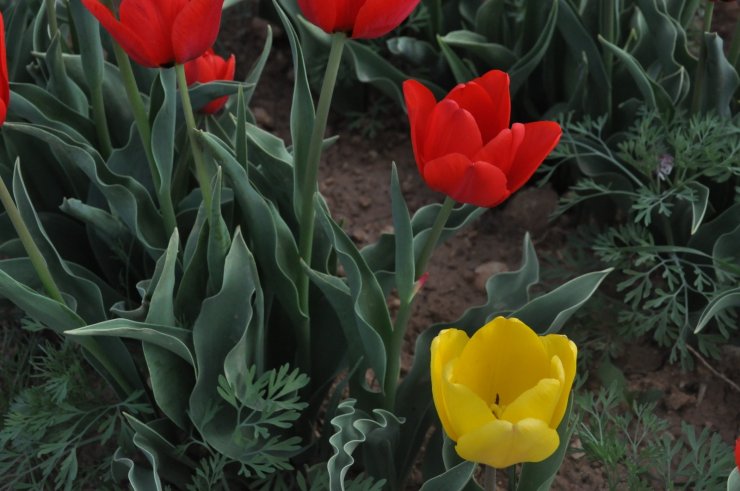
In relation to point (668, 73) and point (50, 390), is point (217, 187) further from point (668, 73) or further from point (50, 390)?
point (668, 73)

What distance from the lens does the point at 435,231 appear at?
1.27m

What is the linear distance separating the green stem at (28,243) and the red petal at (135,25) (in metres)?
0.22

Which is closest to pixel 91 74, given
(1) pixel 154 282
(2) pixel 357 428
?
(1) pixel 154 282

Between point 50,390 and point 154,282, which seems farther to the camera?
point 50,390

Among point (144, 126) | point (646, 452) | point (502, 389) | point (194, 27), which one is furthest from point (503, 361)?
point (144, 126)

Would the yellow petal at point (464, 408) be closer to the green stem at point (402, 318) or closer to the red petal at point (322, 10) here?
the green stem at point (402, 318)

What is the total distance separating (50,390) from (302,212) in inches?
18.6

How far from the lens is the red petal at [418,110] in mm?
1156

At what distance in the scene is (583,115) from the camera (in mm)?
2062

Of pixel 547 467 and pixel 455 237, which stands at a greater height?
pixel 547 467

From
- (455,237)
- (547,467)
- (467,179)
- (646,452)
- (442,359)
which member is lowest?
(455,237)

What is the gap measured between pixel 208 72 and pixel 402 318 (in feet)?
1.95

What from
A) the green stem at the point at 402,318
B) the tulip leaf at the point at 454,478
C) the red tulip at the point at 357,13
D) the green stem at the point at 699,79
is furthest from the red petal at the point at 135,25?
the green stem at the point at 699,79

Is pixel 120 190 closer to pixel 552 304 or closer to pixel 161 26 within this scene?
pixel 161 26
